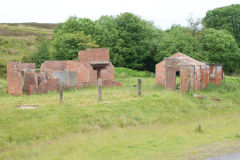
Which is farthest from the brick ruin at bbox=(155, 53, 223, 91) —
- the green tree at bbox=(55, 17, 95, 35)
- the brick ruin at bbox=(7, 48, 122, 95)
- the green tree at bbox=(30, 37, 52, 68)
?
the green tree at bbox=(30, 37, 52, 68)

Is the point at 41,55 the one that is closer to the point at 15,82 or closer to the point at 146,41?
the point at 146,41

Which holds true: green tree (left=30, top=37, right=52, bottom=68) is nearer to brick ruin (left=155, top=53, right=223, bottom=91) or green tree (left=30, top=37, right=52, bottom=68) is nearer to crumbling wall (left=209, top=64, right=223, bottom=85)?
brick ruin (left=155, top=53, right=223, bottom=91)

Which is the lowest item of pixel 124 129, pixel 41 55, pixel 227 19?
pixel 124 129

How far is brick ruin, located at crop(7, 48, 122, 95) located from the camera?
24125 mm

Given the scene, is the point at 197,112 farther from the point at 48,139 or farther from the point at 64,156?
the point at 64,156

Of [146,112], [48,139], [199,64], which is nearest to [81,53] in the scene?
[199,64]

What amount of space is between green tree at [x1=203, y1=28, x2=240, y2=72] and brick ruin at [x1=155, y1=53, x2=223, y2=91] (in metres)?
15.3

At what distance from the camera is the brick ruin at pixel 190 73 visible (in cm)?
2206

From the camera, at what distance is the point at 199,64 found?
23.0m

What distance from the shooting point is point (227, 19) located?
44.0 m

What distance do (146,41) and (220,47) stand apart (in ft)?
34.4

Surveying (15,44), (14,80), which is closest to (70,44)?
(15,44)

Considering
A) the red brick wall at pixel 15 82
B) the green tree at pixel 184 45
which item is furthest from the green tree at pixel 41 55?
the red brick wall at pixel 15 82

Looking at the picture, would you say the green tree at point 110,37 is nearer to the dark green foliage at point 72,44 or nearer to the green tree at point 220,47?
the dark green foliage at point 72,44
